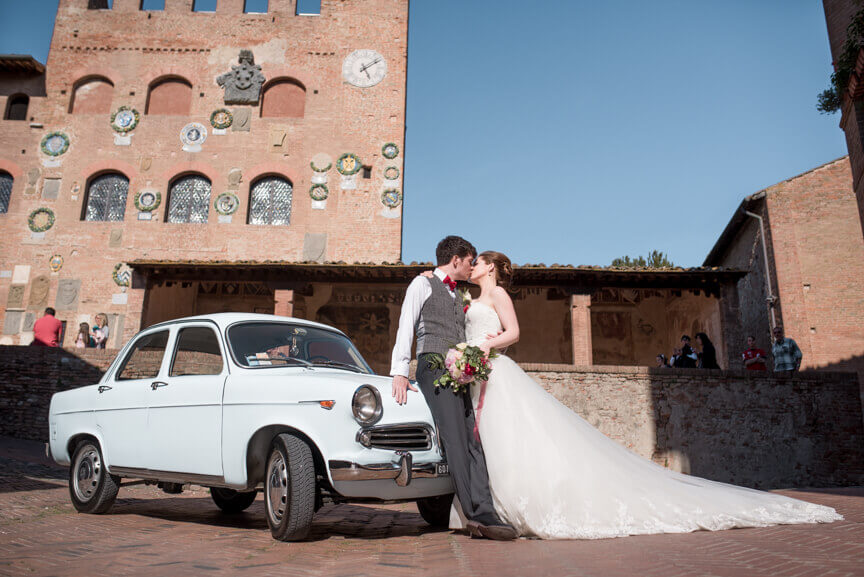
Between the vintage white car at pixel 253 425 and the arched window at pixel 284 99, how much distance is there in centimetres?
1357

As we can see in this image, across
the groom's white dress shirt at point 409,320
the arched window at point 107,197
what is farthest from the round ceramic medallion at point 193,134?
the groom's white dress shirt at point 409,320

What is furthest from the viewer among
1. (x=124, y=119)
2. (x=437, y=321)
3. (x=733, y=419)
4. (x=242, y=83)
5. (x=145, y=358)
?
(x=242, y=83)

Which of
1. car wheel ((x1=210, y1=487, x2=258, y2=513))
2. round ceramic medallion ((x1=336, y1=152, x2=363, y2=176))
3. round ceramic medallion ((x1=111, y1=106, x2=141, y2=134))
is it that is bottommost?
car wheel ((x1=210, y1=487, x2=258, y2=513))

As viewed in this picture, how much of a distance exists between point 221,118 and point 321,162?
130 inches

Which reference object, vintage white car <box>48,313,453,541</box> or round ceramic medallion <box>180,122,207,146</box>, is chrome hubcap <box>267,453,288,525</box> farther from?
round ceramic medallion <box>180,122,207,146</box>

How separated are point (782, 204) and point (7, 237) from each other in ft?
72.1

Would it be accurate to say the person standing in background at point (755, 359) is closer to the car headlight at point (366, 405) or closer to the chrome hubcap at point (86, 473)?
the car headlight at point (366, 405)

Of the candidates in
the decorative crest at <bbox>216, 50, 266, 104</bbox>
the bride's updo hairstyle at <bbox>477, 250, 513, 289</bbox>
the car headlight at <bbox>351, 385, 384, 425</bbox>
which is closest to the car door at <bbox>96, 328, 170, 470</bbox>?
the car headlight at <bbox>351, 385, 384, 425</bbox>

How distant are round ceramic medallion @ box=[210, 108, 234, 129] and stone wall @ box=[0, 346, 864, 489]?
11.9 metres

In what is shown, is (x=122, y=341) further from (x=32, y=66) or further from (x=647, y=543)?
(x=647, y=543)

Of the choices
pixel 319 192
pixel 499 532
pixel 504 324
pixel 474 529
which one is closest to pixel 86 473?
pixel 474 529

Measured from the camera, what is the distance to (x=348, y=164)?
54.7ft

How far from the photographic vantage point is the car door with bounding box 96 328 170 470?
14.8 feet

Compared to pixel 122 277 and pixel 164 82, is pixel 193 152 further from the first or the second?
pixel 122 277
